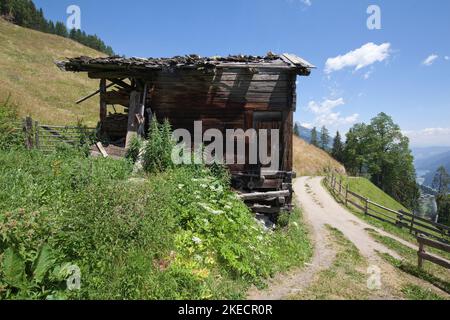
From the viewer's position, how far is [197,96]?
12484 millimetres

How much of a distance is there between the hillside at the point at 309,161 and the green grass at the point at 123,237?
3774 cm

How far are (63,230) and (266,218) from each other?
841cm

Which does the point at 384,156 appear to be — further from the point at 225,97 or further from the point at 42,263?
the point at 42,263

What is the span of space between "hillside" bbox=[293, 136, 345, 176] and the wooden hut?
33.4m

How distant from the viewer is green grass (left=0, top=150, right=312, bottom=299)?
502 centimetres

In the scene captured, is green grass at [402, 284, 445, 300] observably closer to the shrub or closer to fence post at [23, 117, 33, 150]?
the shrub

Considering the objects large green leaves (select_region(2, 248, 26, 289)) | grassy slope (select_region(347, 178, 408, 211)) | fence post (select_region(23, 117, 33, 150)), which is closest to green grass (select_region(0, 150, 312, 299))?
large green leaves (select_region(2, 248, 26, 289))

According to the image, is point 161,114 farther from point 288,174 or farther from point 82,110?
point 82,110

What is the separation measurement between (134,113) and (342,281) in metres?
9.43

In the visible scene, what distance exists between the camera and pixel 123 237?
5.84m

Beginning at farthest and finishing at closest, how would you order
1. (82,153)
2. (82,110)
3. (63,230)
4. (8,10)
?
(8,10)
(82,110)
(82,153)
(63,230)

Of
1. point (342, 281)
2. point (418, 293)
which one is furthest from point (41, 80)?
point (418, 293)
